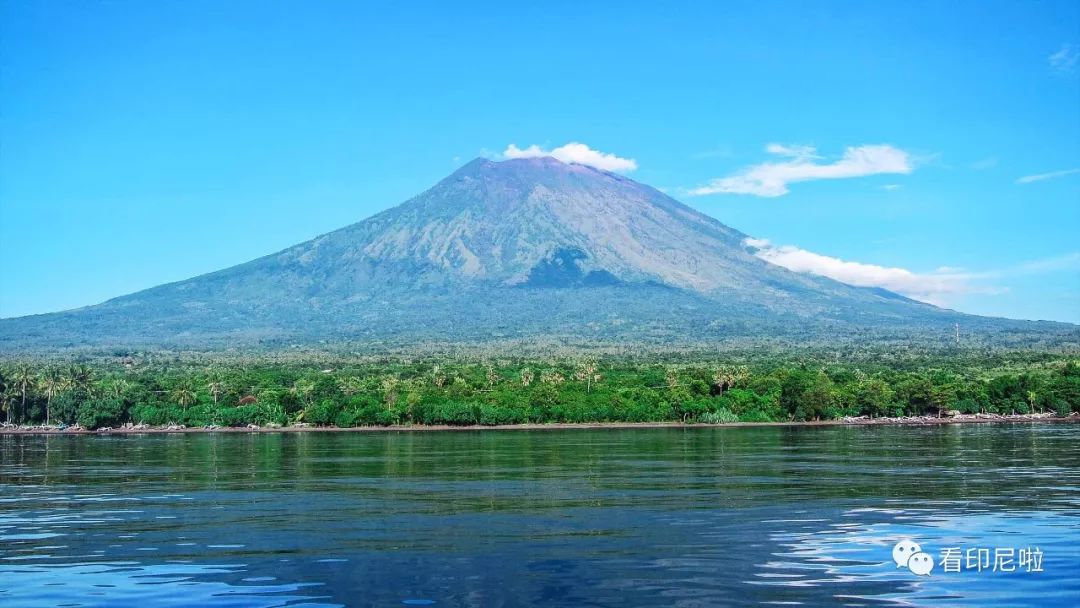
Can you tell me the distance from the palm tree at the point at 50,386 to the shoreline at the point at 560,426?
331 cm

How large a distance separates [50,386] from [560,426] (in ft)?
159

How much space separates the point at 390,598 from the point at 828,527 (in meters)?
11.7

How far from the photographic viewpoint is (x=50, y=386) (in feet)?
333

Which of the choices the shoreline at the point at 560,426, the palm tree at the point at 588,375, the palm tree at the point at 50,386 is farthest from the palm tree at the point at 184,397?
the palm tree at the point at 588,375

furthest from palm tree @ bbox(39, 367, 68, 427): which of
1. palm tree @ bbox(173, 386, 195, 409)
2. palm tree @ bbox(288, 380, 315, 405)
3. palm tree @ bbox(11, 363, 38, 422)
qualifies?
palm tree @ bbox(288, 380, 315, 405)

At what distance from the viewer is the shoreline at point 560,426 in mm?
90000

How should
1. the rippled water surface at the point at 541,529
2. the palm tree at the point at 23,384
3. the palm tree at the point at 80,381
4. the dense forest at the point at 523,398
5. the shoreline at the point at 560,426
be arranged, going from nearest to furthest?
the rippled water surface at the point at 541,529 < the shoreline at the point at 560,426 < the dense forest at the point at 523,398 < the palm tree at the point at 23,384 < the palm tree at the point at 80,381

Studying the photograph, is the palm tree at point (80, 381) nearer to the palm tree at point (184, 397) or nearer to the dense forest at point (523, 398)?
the dense forest at point (523, 398)

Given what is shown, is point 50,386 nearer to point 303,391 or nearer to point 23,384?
point 23,384

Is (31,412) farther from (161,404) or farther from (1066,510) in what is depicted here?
(1066,510)

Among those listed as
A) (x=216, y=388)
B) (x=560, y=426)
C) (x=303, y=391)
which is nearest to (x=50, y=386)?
(x=216, y=388)

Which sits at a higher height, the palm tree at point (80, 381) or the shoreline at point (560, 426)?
the palm tree at point (80, 381)

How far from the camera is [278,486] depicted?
37.6 metres

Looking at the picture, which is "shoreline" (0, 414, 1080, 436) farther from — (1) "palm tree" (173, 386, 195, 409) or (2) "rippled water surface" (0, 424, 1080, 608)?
(2) "rippled water surface" (0, 424, 1080, 608)
